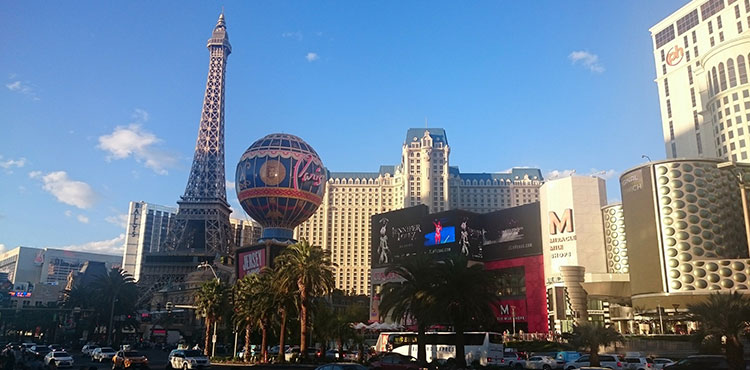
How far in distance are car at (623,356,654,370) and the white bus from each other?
30.7 ft

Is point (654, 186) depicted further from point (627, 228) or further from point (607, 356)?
point (607, 356)

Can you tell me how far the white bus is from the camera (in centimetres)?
4319

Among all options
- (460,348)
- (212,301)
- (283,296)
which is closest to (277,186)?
(212,301)

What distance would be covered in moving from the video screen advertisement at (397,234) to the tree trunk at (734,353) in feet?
239

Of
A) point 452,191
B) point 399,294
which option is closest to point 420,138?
point 452,191

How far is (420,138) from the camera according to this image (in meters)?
179

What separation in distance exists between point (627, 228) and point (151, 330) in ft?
309

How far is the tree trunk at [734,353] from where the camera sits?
28438 millimetres

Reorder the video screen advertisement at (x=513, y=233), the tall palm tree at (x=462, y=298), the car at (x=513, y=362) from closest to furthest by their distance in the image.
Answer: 1. the tall palm tree at (x=462, y=298)
2. the car at (x=513, y=362)
3. the video screen advertisement at (x=513, y=233)

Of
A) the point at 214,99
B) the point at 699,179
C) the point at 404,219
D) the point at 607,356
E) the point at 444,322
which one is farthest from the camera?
the point at 214,99

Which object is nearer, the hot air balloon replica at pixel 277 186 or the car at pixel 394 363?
the car at pixel 394 363

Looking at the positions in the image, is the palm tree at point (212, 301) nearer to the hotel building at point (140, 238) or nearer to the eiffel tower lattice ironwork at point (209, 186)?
the eiffel tower lattice ironwork at point (209, 186)

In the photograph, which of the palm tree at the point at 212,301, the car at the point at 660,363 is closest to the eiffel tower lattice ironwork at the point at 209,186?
the palm tree at the point at 212,301

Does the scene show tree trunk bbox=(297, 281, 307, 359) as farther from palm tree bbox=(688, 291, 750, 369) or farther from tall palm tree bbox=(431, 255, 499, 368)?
palm tree bbox=(688, 291, 750, 369)
